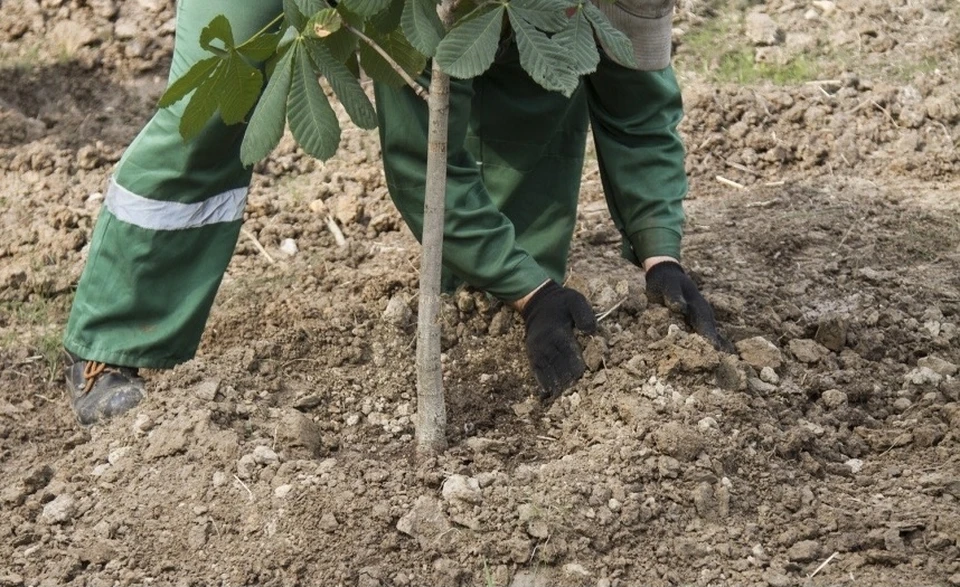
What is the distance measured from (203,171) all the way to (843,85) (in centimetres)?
300

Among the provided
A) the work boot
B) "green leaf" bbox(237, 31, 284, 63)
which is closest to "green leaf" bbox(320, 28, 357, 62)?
"green leaf" bbox(237, 31, 284, 63)

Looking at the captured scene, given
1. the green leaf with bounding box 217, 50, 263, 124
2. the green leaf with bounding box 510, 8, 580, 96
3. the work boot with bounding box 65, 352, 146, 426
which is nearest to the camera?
the green leaf with bounding box 510, 8, 580, 96

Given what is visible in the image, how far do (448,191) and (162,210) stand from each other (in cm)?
68

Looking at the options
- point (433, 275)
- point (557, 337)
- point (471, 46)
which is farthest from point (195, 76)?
point (557, 337)

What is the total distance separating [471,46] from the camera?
2.26m

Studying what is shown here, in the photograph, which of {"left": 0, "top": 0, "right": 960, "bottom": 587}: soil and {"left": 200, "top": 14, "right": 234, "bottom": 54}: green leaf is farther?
{"left": 0, "top": 0, "right": 960, "bottom": 587}: soil

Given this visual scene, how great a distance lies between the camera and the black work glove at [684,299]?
3.41 meters

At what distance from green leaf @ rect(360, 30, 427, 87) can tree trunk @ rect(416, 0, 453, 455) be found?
53 millimetres

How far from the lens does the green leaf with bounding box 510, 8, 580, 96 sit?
7.29 ft

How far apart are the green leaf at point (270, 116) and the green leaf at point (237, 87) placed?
1.2 inches

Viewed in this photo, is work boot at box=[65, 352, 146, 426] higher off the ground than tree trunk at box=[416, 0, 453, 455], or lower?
lower

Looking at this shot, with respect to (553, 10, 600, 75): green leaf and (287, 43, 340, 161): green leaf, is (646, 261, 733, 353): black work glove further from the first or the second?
(287, 43, 340, 161): green leaf

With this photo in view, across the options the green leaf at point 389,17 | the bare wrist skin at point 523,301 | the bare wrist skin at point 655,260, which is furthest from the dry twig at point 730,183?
the green leaf at point 389,17

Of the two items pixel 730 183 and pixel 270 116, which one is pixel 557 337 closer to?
pixel 270 116
